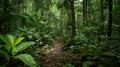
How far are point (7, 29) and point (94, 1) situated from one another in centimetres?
1330

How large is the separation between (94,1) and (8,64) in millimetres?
14732

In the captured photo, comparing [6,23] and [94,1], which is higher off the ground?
[94,1]

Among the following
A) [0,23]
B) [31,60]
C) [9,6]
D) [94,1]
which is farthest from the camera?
[94,1]

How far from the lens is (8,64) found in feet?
16.3

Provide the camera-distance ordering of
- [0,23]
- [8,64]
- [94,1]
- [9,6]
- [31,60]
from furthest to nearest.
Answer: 1. [94,1]
2. [9,6]
3. [0,23]
4. [8,64]
5. [31,60]

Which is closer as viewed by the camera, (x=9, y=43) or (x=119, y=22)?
(x=9, y=43)

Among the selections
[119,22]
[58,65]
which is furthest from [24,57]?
[119,22]

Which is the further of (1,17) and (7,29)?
(7,29)

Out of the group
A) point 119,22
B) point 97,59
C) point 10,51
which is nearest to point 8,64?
point 10,51

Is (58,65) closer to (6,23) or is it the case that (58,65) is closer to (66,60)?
(66,60)

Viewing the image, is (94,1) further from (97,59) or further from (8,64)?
(8,64)

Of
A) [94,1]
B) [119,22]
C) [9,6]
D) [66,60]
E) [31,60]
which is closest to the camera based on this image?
[31,60]

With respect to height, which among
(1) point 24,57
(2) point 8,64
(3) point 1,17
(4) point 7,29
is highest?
(3) point 1,17

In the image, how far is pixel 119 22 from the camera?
531 inches
